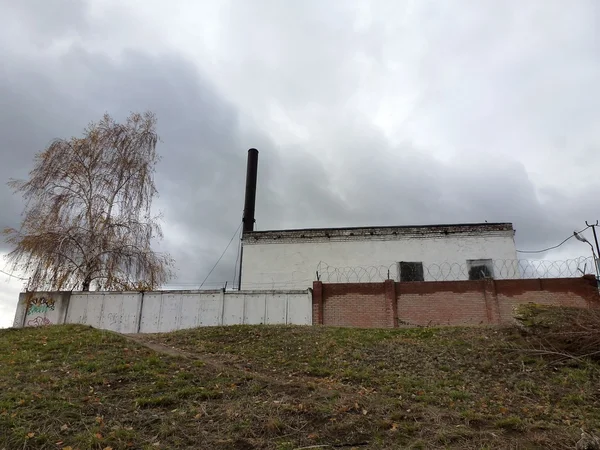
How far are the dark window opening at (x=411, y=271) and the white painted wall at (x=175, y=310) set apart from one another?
21.1 feet

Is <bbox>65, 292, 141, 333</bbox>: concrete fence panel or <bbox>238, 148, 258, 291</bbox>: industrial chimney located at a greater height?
<bbox>238, 148, 258, 291</bbox>: industrial chimney

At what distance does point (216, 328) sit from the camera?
49.9 ft

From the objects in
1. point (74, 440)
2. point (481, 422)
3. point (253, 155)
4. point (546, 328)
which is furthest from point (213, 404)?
point (253, 155)

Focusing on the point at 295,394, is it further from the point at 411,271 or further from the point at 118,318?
the point at 411,271

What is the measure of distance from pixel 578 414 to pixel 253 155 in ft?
83.6

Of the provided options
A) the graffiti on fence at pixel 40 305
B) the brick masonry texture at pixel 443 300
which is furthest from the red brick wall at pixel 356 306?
the graffiti on fence at pixel 40 305

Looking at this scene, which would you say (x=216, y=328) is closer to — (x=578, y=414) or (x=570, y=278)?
(x=578, y=414)

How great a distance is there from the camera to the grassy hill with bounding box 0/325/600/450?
598 cm

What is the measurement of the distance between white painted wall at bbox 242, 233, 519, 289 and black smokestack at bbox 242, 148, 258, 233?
12.8 feet

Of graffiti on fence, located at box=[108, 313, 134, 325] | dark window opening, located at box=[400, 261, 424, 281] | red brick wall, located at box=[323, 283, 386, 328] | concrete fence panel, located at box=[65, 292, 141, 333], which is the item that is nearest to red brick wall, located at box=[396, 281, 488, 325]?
red brick wall, located at box=[323, 283, 386, 328]

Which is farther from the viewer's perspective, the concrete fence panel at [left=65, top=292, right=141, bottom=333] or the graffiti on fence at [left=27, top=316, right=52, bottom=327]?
the graffiti on fence at [left=27, top=316, right=52, bottom=327]

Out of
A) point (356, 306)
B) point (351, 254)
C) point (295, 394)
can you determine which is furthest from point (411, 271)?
point (295, 394)

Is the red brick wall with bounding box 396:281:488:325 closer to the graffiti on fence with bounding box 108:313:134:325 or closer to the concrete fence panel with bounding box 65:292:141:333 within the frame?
the concrete fence panel with bounding box 65:292:141:333

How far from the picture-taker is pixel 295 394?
759cm
